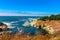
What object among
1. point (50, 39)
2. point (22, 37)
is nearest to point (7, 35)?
point (22, 37)

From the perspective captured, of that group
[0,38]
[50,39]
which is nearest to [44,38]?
[50,39]

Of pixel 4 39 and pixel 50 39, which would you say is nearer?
pixel 4 39

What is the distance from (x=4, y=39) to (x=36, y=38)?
2.27m

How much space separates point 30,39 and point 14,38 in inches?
46.2

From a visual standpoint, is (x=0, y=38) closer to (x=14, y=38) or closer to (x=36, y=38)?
(x=14, y=38)

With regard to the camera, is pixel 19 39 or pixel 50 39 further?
pixel 50 39

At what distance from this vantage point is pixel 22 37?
12297 mm

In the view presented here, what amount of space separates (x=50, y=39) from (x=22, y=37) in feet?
6.65

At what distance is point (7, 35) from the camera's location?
11.9 meters

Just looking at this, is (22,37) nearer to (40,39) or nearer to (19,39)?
(19,39)

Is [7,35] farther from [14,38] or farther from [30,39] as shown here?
[30,39]

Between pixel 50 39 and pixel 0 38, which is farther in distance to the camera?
pixel 50 39

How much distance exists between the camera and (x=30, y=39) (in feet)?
41.0

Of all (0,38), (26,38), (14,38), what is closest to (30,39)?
(26,38)
